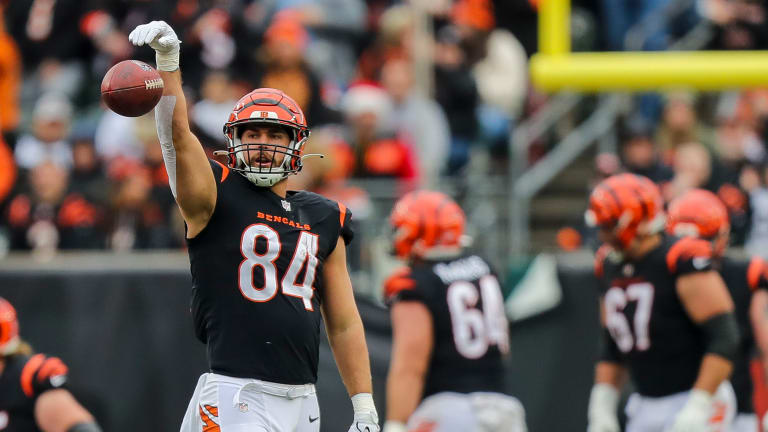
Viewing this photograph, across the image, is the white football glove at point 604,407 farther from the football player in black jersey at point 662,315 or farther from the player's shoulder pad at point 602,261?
the player's shoulder pad at point 602,261

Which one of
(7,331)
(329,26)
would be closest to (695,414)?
(7,331)

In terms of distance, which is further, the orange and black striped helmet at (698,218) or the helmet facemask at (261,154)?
the orange and black striped helmet at (698,218)

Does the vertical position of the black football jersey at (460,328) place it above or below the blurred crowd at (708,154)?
below

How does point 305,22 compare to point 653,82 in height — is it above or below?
above

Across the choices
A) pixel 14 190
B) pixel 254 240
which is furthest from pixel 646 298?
pixel 14 190

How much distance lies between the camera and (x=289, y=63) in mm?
10570

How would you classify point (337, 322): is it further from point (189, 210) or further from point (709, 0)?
point (709, 0)

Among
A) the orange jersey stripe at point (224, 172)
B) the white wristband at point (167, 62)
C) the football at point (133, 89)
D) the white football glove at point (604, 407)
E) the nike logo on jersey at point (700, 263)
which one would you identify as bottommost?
the white football glove at point (604, 407)

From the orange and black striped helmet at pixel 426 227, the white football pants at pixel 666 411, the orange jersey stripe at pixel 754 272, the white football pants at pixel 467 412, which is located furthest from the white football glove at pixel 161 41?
the orange jersey stripe at pixel 754 272

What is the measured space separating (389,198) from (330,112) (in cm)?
152

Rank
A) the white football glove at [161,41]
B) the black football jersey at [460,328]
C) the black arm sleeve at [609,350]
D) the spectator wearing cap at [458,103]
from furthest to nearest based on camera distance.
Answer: the spectator wearing cap at [458,103]
the black arm sleeve at [609,350]
the black football jersey at [460,328]
the white football glove at [161,41]

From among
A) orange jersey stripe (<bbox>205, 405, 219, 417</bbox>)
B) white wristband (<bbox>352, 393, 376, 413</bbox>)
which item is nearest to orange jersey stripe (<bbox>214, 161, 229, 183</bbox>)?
orange jersey stripe (<bbox>205, 405, 219, 417</bbox>)

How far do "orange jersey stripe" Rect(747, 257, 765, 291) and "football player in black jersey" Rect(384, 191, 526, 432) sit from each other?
1.62m

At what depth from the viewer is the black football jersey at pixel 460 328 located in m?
6.35
